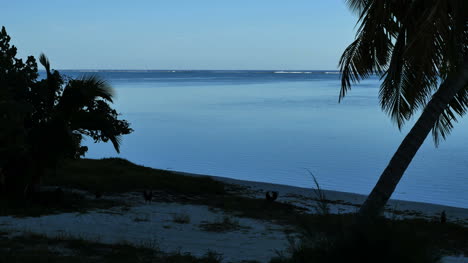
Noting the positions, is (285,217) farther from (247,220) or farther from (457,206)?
(457,206)

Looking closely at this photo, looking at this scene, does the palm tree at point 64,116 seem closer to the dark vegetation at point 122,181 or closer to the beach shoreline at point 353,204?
the dark vegetation at point 122,181

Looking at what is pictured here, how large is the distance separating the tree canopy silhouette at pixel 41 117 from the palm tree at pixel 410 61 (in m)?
5.85

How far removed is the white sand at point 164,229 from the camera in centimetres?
888

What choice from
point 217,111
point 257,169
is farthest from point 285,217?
point 217,111

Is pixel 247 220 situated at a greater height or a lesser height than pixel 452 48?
lesser

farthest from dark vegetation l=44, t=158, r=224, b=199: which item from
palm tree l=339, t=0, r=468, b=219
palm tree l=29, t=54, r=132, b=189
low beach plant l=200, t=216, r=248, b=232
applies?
palm tree l=339, t=0, r=468, b=219

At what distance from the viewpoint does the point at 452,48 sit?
7.73 meters

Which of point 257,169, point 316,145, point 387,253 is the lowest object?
point 387,253

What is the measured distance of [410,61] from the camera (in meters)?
7.75

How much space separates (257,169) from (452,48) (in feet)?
59.3

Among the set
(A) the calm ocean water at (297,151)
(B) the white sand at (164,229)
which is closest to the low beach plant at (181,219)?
(B) the white sand at (164,229)

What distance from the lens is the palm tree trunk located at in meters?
7.57

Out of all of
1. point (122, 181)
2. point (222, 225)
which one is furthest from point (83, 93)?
point (122, 181)

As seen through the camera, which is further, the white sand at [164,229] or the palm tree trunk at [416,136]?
the white sand at [164,229]
